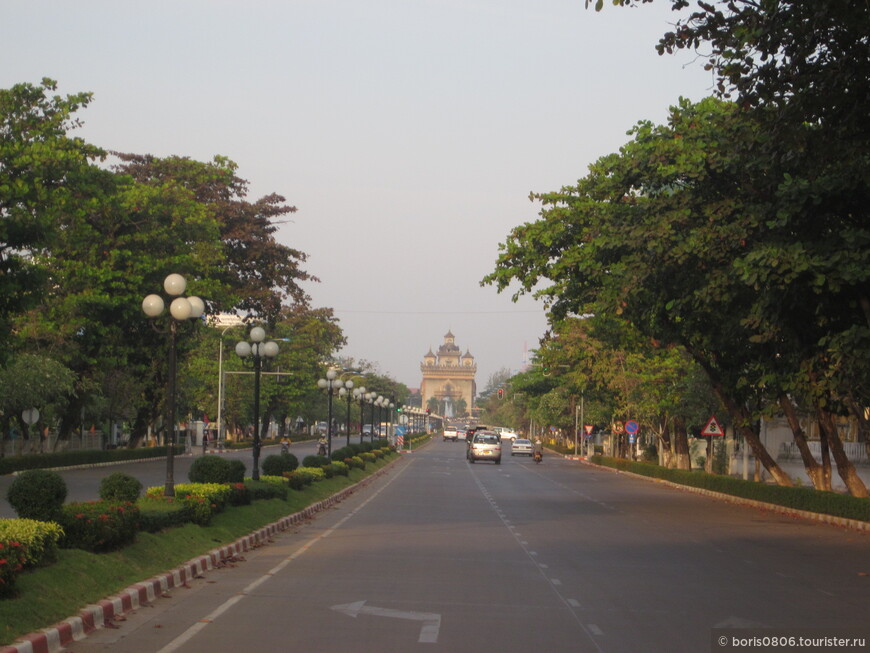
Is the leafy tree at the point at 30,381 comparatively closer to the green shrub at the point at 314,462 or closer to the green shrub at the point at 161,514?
the green shrub at the point at 314,462

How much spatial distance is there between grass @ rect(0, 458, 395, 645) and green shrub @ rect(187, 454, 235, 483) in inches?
51.6

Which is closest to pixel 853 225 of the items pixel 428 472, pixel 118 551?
pixel 118 551

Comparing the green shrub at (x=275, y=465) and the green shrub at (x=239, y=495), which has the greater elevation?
the green shrub at (x=275, y=465)

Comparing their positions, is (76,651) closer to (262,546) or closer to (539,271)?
(262,546)

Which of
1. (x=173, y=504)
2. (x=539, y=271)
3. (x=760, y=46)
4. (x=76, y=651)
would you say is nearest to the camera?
(x=76, y=651)

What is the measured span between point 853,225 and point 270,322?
48905 millimetres

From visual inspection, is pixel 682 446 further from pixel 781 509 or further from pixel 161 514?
pixel 161 514

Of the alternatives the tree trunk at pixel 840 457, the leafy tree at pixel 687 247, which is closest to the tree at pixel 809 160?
the leafy tree at pixel 687 247

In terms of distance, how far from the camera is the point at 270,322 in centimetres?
6462

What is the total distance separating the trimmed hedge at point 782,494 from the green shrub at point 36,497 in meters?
19.4

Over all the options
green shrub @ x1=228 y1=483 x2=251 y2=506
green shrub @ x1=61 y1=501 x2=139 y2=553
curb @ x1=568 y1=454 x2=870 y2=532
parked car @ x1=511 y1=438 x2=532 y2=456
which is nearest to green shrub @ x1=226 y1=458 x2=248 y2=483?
green shrub @ x1=228 y1=483 x2=251 y2=506

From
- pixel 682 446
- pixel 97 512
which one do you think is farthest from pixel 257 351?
pixel 682 446

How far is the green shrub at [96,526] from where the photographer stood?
41.3 ft

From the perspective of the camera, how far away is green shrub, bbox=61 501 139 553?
→ 1260cm
